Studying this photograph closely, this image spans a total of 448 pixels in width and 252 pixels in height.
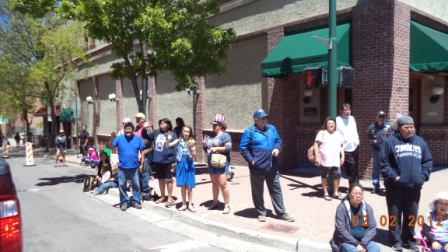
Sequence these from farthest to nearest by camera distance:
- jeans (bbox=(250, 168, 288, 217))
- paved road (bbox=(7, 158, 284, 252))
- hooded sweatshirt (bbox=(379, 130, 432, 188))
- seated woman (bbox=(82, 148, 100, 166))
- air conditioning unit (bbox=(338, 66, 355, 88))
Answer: seated woman (bbox=(82, 148, 100, 166))
air conditioning unit (bbox=(338, 66, 355, 88))
jeans (bbox=(250, 168, 288, 217))
paved road (bbox=(7, 158, 284, 252))
hooded sweatshirt (bbox=(379, 130, 432, 188))

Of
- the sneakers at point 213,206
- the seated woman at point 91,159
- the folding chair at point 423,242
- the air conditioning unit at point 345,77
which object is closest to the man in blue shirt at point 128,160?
the sneakers at point 213,206

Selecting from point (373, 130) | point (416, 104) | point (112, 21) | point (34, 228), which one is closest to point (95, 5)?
point (112, 21)

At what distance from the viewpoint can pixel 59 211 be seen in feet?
24.9

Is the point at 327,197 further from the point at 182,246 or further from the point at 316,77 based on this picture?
the point at 182,246

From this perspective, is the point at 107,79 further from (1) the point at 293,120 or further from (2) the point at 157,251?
(2) the point at 157,251

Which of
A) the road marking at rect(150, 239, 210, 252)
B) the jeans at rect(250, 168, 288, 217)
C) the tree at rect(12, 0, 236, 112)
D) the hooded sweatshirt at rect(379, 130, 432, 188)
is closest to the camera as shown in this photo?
the hooded sweatshirt at rect(379, 130, 432, 188)

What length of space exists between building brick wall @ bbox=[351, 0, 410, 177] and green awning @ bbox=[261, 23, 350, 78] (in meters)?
0.37

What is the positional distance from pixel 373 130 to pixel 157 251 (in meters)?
5.32

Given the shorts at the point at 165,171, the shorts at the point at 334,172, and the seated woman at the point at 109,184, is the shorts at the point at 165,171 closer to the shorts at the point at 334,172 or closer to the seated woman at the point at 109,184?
the seated woman at the point at 109,184

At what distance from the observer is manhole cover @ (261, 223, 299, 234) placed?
5570mm

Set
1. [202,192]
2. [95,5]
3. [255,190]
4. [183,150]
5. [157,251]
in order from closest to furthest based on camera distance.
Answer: [157,251]
[255,190]
[183,150]
[202,192]
[95,5]

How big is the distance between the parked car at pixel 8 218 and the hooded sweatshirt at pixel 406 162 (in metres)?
4.19

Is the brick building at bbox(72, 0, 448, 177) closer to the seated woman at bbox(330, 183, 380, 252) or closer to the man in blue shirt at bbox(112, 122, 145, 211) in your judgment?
the man in blue shirt at bbox(112, 122, 145, 211)

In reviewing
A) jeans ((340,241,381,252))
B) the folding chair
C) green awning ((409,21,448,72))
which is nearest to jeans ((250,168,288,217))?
jeans ((340,241,381,252))
